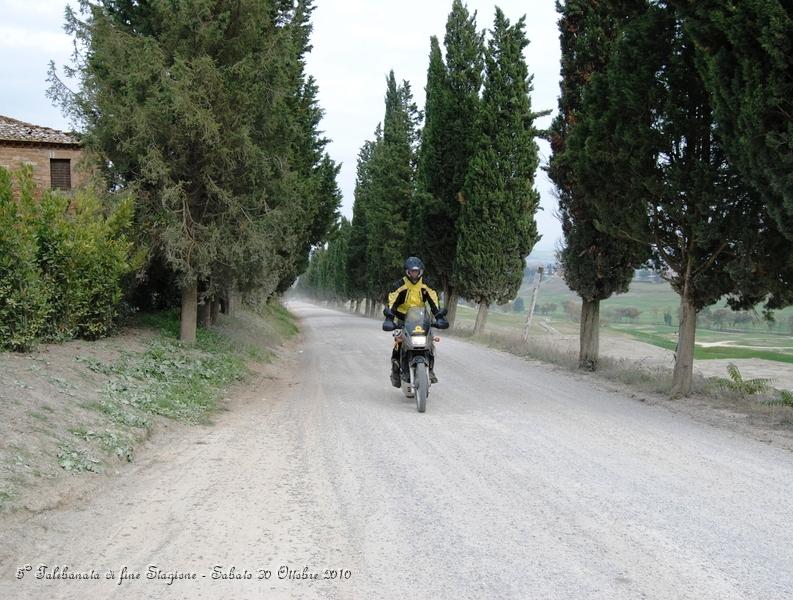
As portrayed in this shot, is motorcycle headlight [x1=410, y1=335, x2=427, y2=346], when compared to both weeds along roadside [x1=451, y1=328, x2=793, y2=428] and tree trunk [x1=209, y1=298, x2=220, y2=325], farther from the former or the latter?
tree trunk [x1=209, y1=298, x2=220, y2=325]

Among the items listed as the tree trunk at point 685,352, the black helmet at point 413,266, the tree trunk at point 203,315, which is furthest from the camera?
the tree trunk at point 203,315

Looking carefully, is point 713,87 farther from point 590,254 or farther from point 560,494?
point 590,254

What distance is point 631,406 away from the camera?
35.8 ft

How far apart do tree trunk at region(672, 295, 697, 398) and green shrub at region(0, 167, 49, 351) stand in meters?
10.5

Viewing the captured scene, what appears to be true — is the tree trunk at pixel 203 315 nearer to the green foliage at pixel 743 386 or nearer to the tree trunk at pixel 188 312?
the tree trunk at pixel 188 312

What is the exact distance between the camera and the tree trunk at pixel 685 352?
12328 millimetres

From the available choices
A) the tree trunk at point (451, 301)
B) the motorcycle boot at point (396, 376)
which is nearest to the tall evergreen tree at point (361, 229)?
the tree trunk at point (451, 301)

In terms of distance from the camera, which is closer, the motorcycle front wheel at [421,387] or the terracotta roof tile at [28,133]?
the motorcycle front wheel at [421,387]

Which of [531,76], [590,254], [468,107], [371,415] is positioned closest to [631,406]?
[371,415]

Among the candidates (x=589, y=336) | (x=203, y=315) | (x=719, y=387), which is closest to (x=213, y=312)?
(x=203, y=315)

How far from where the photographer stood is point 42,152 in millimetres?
30094

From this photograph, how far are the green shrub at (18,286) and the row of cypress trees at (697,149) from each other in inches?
386

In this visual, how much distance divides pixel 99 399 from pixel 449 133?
28.7 meters

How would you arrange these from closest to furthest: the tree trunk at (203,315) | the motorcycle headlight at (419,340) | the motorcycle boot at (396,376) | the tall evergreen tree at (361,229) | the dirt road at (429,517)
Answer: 1. the dirt road at (429,517)
2. the motorcycle headlight at (419,340)
3. the motorcycle boot at (396,376)
4. the tree trunk at (203,315)
5. the tall evergreen tree at (361,229)
